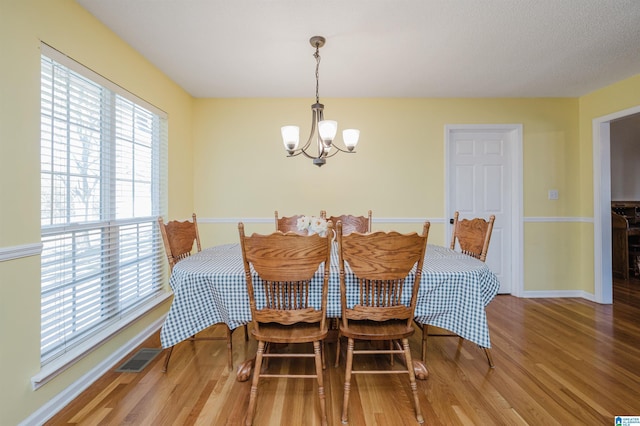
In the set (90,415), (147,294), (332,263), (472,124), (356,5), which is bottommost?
(90,415)

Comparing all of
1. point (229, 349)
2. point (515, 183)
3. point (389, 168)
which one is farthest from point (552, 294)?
point (229, 349)

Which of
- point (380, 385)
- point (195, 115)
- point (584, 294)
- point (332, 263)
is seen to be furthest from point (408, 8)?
point (584, 294)

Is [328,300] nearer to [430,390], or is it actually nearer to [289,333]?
[289,333]

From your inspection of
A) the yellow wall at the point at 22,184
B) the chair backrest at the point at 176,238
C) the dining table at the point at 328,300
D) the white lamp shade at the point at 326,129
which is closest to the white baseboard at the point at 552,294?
the dining table at the point at 328,300

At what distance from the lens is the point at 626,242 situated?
435 cm

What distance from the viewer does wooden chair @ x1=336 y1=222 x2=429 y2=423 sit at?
1.46 meters

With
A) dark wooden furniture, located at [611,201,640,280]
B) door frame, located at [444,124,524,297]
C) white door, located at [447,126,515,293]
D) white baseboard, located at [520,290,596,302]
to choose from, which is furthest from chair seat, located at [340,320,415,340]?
dark wooden furniture, located at [611,201,640,280]

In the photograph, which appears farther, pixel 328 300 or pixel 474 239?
pixel 474 239

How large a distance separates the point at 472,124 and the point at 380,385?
3.07 metres

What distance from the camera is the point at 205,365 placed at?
2062mm

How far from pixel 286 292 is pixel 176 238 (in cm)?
101

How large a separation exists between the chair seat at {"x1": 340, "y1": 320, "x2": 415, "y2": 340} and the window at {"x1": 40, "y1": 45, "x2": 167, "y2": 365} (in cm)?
165

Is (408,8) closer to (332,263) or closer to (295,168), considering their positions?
(332,263)

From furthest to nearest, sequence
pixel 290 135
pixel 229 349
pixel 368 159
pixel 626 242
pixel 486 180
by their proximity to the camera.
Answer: pixel 626 242 → pixel 486 180 → pixel 368 159 → pixel 290 135 → pixel 229 349
